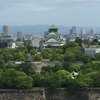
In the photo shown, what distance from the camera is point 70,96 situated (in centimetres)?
3181

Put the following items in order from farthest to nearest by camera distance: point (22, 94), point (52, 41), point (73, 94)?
point (52, 41) < point (73, 94) < point (22, 94)

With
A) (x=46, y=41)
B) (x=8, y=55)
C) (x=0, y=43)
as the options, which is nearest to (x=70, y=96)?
(x=8, y=55)

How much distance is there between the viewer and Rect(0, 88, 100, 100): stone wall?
31.5 meters

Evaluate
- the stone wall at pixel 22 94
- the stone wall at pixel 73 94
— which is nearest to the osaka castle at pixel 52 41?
the stone wall at pixel 73 94

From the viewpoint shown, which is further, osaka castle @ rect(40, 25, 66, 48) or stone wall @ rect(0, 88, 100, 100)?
osaka castle @ rect(40, 25, 66, 48)

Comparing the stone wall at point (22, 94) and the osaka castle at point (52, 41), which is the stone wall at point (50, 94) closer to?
the stone wall at point (22, 94)

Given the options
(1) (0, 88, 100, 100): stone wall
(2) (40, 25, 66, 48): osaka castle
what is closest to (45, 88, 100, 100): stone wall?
(1) (0, 88, 100, 100): stone wall

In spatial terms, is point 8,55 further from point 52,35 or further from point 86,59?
point 52,35

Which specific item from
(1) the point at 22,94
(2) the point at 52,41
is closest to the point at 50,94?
(1) the point at 22,94

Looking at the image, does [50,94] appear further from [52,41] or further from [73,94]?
[52,41]

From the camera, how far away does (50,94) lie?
31984 millimetres

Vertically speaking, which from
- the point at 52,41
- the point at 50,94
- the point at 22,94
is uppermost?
the point at 22,94

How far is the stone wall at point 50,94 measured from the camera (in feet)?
104

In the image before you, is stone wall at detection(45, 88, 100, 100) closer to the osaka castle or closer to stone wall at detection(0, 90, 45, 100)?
stone wall at detection(0, 90, 45, 100)
